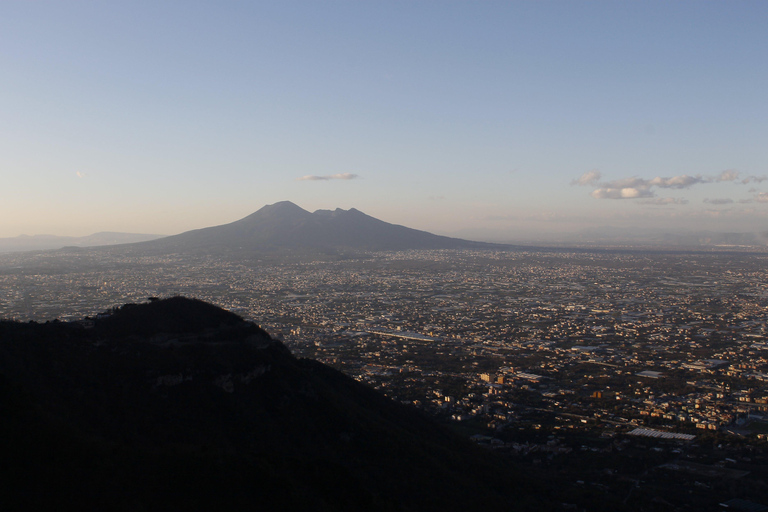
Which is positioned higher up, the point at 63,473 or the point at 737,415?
the point at 63,473

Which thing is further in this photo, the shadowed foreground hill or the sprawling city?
the sprawling city

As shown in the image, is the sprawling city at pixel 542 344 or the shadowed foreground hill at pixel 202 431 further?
the sprawling city at pixel 542 344

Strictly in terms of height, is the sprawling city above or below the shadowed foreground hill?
below

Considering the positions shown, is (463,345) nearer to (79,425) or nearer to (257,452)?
(257,452)

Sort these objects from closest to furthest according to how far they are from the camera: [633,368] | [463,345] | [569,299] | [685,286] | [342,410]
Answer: [342,410] < [633,368] < [463,345] < [569,299] < [685,286]

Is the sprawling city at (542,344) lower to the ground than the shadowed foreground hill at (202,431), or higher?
lower

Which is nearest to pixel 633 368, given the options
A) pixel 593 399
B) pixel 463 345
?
pixel 593 399
